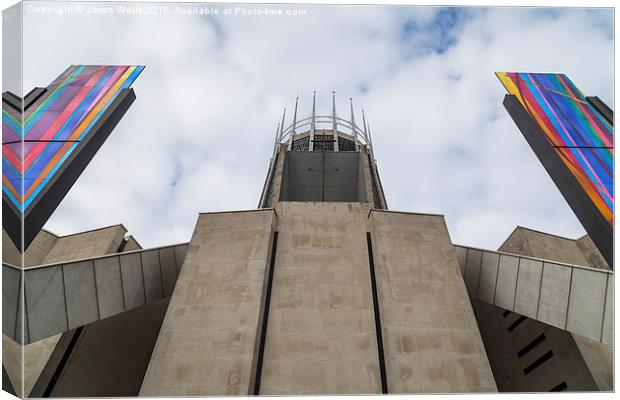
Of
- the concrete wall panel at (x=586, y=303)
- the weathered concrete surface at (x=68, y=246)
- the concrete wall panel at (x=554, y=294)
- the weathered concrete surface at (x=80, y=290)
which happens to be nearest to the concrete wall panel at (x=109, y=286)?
the weathered concrete surface at (x=80, y=290)

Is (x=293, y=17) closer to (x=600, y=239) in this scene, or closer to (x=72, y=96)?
(x=72, y=96)

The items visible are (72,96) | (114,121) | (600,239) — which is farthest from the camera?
(114,121)

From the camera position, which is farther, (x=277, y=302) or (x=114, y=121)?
(x=277, y=302)

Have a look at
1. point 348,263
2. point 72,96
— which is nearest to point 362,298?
point 348,263

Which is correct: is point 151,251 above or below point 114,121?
below

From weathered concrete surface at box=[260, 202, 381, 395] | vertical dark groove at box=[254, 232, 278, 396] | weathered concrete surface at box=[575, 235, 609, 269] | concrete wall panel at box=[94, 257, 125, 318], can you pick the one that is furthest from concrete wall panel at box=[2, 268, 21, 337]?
weathered concrete surface at box=[575, 235, 609, 269]

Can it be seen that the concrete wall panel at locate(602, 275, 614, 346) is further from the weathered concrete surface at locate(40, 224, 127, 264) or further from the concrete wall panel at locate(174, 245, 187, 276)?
the weathered concrete surface at locate(40, 224, 127, 264)

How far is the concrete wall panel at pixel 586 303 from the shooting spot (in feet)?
33.1

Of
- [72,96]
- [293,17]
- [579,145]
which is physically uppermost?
[293,17]

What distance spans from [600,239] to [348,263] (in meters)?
7.82

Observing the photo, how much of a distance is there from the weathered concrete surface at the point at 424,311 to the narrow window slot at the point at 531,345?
5679 mm

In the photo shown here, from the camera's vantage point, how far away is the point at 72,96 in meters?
10.4

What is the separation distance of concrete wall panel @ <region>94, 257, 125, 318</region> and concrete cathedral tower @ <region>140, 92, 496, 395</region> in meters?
1.70

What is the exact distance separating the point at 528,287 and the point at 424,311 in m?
3.57
